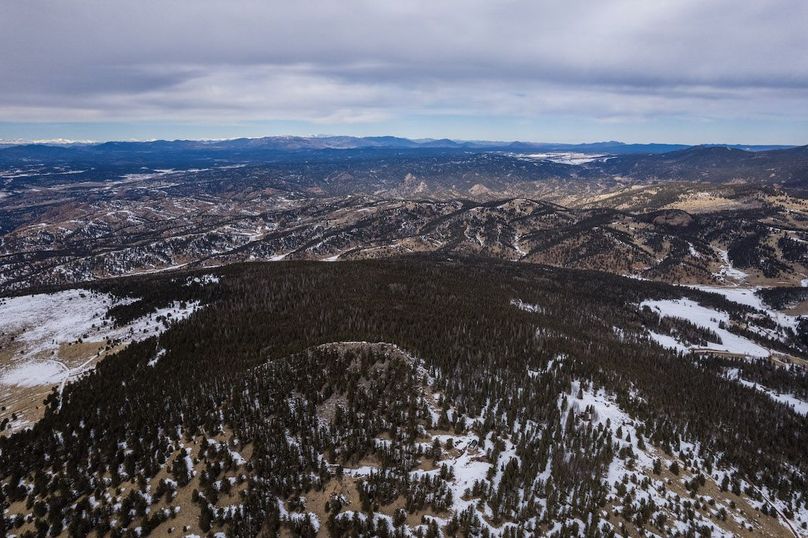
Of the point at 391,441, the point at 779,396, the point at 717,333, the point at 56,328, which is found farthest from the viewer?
the point at 717,333

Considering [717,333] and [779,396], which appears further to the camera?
[717,333]

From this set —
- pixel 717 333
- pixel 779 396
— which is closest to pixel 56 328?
pixel 779 396

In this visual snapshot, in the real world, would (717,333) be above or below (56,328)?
below

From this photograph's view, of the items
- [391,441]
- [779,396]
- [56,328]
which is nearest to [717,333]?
[779,396]

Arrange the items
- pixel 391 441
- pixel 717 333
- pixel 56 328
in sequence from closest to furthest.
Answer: pixel 391 441, pixel 56 328, pixel 717 333

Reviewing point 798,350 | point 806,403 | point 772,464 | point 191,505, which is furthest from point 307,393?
point 798,350

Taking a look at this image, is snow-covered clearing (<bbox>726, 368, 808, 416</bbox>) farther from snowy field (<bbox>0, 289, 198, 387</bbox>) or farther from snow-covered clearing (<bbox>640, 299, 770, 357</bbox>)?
snowy field (<bbox>0, 289, 198, 387</bbox>)

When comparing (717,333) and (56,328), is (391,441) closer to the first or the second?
(56,328)

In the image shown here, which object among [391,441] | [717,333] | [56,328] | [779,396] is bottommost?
[717,333]
